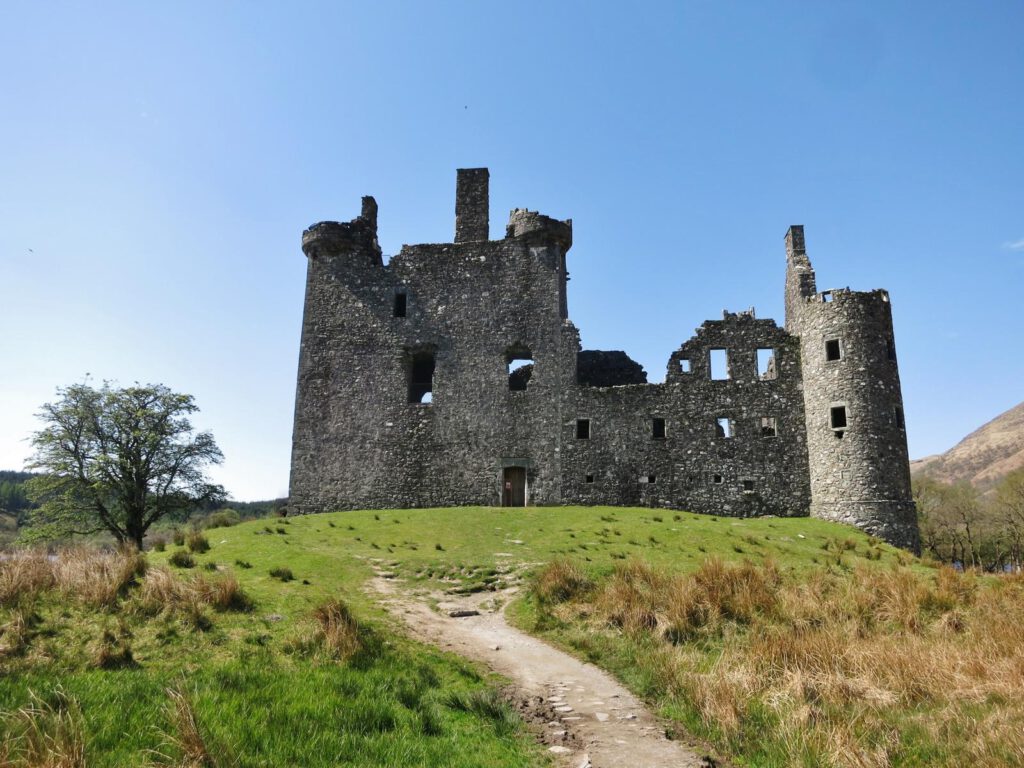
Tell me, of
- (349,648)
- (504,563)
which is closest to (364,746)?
A: (349,648)

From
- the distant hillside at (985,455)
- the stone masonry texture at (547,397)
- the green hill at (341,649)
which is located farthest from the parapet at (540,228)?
the distant hillside at (985,455)

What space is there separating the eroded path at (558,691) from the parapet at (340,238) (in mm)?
21649

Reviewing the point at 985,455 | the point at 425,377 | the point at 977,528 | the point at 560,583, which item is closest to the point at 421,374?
the point at 425,377

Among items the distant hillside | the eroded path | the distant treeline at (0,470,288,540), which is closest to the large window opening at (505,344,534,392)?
the eroded path

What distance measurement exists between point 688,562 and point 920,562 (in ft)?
24.6

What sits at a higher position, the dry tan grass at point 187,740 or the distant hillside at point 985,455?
the distant hillside at point 985,455

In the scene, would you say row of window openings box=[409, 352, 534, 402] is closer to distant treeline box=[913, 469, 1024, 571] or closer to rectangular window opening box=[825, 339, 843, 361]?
rectangular window opening box=[825, 339, 843, 361]

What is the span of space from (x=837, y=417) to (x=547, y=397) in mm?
11617

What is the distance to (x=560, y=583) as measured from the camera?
43.8ft

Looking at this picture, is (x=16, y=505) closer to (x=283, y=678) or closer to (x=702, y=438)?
(x=702, y=438)

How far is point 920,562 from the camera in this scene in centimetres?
1862

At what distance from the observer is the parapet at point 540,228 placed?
29953mm

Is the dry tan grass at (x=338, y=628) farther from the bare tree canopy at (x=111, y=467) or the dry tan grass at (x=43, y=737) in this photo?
the bare tree canopy at (x=111, y=467)

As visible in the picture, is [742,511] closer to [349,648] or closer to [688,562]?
[688,562]
